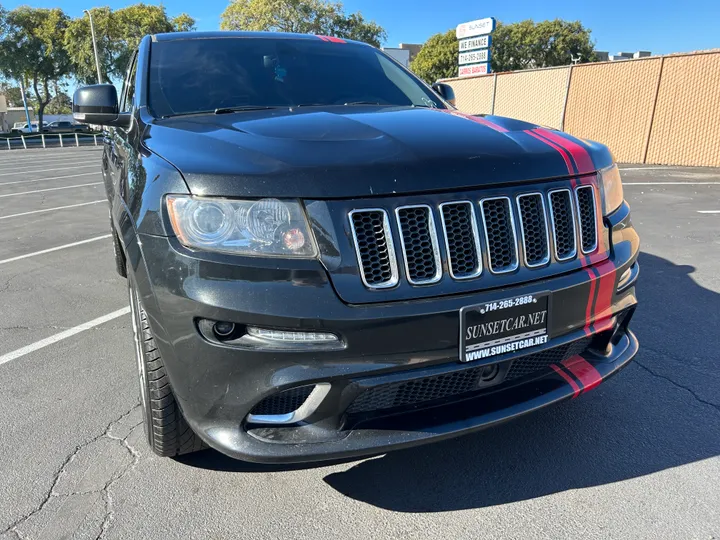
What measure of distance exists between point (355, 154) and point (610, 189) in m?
1.12

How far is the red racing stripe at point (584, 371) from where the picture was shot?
2.12 m

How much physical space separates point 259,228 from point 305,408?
0.59 metres

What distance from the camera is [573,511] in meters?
2.02

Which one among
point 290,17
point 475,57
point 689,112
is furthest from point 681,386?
point 290,17

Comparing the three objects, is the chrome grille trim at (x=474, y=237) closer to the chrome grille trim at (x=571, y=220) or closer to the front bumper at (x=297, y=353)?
the front bumper at (x=297, y=353)

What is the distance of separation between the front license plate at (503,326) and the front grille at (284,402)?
53cm

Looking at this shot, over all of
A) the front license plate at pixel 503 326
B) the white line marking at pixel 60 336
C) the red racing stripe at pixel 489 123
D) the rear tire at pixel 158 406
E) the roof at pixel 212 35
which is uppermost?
the roof at pixel 212 35

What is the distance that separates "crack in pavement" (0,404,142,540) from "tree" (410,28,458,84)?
160 ft

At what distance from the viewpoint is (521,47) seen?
48.8 metres

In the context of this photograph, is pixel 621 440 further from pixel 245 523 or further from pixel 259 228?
pixel 259 228

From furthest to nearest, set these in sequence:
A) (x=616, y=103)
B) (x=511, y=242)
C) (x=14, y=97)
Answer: (x=14, y=97)
(x=616, y=103)
(x=511, y=242)

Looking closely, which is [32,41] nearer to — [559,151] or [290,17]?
[290,17]

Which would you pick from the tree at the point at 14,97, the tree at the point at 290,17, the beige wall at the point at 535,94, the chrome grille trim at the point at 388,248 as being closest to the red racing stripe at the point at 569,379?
the chrome grille trim at the point at 388,248

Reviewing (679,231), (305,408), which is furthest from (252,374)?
(679,231)
